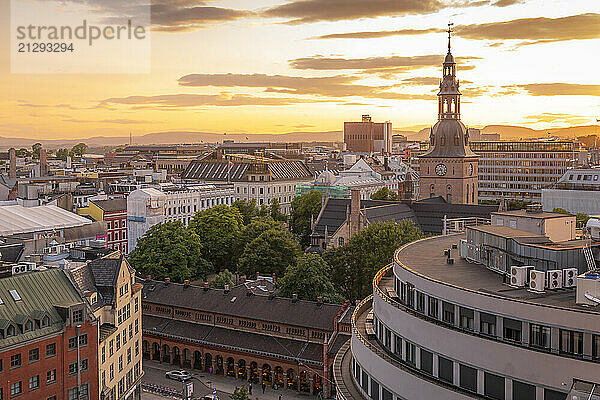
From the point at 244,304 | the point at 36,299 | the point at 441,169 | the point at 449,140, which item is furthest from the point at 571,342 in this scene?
the point at 449,140

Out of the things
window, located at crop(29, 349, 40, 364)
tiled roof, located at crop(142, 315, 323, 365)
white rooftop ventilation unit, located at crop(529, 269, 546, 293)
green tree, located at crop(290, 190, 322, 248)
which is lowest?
tiled roof, located at crop(142, 315, 323, 365)

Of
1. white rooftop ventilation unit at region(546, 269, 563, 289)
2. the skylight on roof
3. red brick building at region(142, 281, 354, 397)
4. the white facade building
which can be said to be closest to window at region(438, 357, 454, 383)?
white rooftop ventilation unit at region(546, 269, 563, 289)

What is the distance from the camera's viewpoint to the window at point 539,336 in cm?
3194

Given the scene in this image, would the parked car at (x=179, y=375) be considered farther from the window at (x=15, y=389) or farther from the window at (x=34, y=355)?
the window at (x=15, y=389)

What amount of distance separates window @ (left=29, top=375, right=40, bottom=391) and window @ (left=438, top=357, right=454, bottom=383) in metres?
31.7

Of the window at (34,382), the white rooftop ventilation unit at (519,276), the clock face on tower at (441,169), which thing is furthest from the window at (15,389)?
the clock face on tower at (441,169)

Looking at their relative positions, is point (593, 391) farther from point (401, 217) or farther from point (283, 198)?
point (283, 198)

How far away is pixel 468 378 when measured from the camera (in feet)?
113

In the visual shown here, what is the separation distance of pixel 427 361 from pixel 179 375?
135 feet

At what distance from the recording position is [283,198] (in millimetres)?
194250

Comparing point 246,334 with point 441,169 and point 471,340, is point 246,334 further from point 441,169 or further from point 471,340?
point 441,169

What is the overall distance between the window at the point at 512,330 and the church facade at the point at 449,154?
356 feet

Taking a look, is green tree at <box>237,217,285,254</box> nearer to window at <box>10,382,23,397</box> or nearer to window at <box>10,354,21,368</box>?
window at <box>10,354,21,368</box>

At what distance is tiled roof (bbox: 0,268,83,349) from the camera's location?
51.1 m
